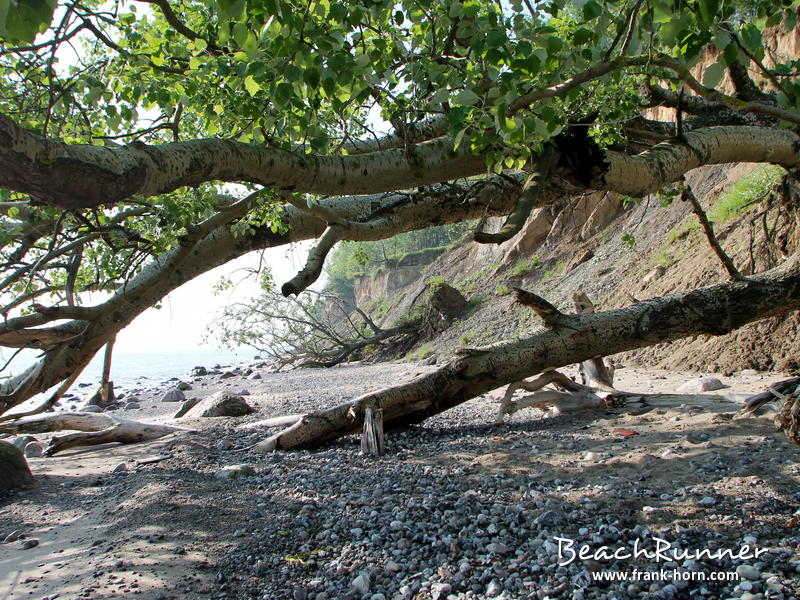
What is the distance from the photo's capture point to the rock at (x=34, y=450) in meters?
7.03

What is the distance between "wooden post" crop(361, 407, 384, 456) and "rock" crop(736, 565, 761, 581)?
127 inches

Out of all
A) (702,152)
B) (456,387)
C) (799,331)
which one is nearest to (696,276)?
(799,331)

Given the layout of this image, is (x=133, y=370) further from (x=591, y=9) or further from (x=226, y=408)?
(x=591, y=9)

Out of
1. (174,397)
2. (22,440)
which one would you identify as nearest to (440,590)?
(22,440)

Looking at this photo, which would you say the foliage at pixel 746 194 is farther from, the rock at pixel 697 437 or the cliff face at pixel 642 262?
the rock at pixel 697 437

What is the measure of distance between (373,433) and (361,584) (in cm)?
265

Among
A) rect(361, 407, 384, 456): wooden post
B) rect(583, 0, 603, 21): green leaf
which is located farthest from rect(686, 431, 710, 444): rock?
rect(583, 0, 603, 21): green leaf

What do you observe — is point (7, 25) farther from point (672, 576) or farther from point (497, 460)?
point (497, 460)

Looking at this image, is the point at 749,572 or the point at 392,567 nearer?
the point at 749,572

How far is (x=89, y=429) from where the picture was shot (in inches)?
299

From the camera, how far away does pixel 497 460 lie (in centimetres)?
438

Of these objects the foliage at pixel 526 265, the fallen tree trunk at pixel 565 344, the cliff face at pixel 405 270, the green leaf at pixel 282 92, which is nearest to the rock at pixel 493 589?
the green leaf at pixel 282 92

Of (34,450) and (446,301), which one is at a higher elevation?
(446,301)

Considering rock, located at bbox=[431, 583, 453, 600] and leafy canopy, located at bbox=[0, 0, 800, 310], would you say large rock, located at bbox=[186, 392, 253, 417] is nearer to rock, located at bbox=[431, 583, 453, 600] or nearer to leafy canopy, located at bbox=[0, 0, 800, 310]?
leafy canopy, located at bbox=[0, 0, 800, 310]
